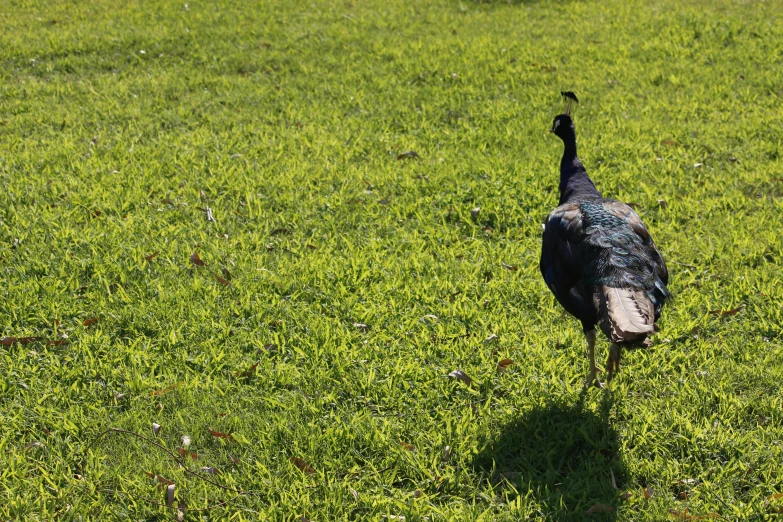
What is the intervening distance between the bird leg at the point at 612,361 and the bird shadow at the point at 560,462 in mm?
147

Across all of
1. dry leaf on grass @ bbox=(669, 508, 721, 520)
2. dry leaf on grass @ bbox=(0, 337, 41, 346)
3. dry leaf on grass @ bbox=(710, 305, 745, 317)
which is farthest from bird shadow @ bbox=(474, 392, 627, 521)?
dry leaf on grass @ bbox=(0, 337, 41, 346)

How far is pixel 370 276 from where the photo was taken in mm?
5891

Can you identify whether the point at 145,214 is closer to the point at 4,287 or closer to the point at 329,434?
the point at 4,287

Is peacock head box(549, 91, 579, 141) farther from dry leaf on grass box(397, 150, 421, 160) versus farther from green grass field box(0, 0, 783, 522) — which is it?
dry leaf on grass box(397, 150, 421, 160)

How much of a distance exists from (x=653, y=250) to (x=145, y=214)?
427 cm

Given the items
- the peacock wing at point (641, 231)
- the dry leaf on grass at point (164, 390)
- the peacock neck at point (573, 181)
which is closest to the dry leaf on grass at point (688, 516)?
the peacock wing at point (641, 231)

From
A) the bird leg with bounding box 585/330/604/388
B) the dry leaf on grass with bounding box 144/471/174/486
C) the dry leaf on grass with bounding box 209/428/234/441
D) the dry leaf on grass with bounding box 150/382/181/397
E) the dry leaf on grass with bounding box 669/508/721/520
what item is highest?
the bird leg with bounding box 585/330/604/388

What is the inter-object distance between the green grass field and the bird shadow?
0.05 ft

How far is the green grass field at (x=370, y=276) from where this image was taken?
13.5 feet

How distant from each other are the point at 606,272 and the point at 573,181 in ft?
5.19

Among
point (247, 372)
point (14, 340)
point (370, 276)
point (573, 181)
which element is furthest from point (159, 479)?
point (573, 181)

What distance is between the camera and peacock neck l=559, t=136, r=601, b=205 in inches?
215

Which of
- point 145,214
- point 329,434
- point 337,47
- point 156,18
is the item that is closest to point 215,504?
point 329,434

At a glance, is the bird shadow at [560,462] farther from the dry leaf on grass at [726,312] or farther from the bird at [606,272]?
the dry leaf on grass at [726,312]
